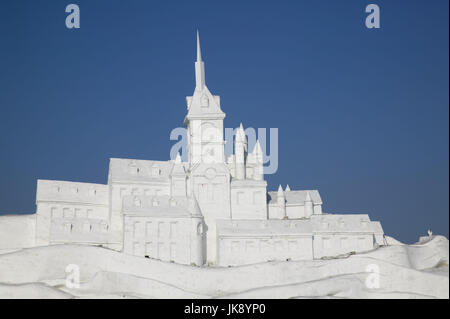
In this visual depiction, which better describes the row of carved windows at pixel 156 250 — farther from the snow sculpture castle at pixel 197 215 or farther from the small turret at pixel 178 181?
the small turret at pixel 178 181

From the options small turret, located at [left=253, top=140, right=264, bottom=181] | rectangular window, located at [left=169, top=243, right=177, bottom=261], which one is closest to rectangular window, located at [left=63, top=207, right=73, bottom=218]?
rectangular window, located at [left=169, top=243, right=177, bottom=261]

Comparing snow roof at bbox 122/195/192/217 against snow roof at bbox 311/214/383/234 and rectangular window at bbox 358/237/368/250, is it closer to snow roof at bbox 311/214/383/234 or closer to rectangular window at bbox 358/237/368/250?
snow roof at bbox 311/214/383/234

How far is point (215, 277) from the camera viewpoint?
216ft

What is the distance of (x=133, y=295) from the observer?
6094 cm

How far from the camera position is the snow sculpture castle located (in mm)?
76000

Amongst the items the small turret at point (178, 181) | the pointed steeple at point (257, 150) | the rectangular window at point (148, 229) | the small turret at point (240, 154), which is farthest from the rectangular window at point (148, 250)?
the pointed steeple at point (257, 150)

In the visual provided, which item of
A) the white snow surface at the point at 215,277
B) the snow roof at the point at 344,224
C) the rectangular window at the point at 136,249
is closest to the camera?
the white snow surface at the point at 215,277

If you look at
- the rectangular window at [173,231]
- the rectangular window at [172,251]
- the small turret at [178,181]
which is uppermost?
the small turret at [178,181]

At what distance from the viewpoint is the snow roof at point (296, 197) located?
293ft

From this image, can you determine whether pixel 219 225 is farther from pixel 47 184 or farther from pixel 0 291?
pixel 0 291

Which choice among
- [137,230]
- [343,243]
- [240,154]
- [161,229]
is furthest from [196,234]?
[343,243]

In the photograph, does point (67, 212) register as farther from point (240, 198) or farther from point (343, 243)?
point (343, 243)

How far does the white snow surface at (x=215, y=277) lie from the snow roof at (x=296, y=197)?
66.1 feet

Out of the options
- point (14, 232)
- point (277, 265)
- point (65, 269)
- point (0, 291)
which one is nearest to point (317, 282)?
point (277, 265)
